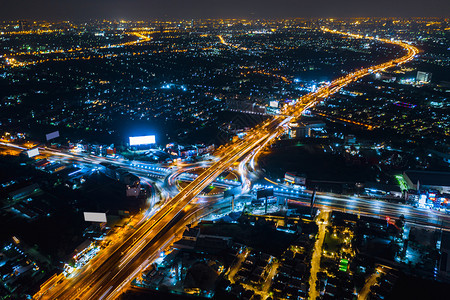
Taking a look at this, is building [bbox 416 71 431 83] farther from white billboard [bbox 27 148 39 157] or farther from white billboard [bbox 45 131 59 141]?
white billboard [bbox 27 148 39 157]

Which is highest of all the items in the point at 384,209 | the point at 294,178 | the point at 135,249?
the point at 294,178

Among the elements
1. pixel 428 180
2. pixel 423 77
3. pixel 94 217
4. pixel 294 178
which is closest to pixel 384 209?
pixel 428 180

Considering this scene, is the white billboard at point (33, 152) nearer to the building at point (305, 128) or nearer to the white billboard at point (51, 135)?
the white billboard at point (51, 135)

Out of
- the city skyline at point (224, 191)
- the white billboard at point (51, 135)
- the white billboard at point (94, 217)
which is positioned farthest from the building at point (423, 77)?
the white billboard at point (94, 217)

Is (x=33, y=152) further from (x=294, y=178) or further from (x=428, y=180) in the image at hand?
(x=428, y=180)

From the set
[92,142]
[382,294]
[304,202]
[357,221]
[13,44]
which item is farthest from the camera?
[13,44]

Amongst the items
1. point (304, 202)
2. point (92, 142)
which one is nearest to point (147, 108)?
point (92, 142)

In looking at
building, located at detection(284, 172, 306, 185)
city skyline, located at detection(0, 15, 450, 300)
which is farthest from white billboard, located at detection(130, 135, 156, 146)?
building, located at detection(284, 172, 306, 185)

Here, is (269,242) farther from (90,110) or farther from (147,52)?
(147,52)
